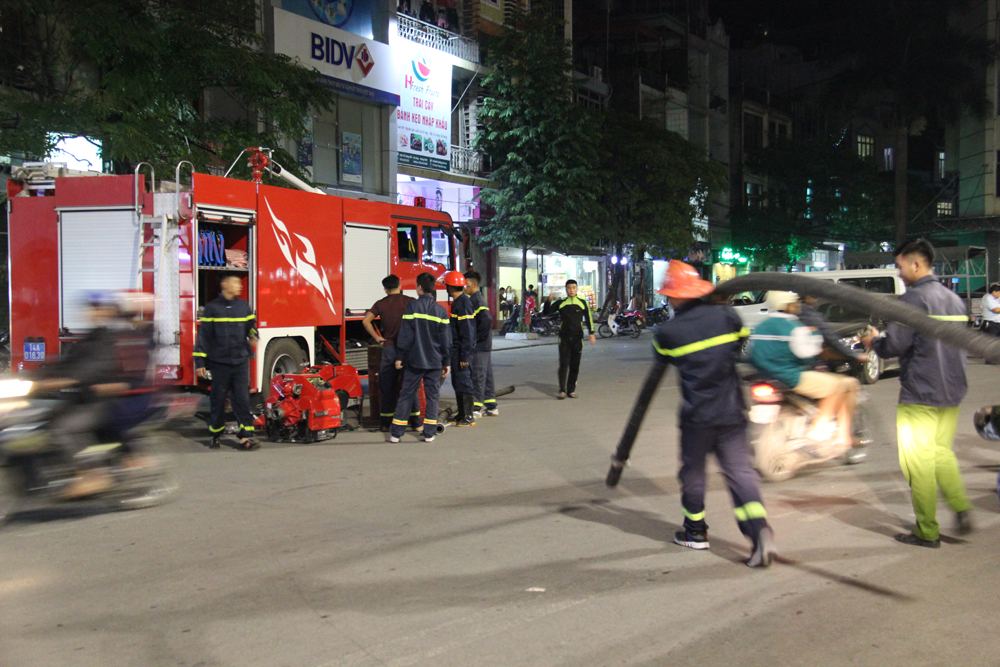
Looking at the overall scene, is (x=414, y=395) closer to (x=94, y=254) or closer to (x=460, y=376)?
(x=460, y=376)

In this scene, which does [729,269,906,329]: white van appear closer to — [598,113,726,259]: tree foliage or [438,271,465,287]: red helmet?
[438,271,465,287]: red helmet

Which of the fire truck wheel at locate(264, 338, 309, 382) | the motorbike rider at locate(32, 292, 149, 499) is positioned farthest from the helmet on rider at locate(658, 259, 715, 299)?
the fire truck wheel at locate(264, 338, 309, 382)

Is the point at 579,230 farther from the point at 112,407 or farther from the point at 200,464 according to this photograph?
the point at 112,407

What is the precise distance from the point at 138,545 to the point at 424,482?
2.62 m

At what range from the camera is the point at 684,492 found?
5.31 meters

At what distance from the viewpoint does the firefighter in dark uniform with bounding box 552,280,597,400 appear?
13.5 metres

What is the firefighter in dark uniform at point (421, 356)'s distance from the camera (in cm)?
958

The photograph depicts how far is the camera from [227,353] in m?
9.00

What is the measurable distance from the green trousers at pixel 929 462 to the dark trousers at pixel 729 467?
1142mm

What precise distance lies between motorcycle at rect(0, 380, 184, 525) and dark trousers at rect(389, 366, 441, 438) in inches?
130

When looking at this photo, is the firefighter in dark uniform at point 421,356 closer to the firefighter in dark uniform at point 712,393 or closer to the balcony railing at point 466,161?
the firefighter in dark uniform at point 712,393

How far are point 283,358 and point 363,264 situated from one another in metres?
2.40

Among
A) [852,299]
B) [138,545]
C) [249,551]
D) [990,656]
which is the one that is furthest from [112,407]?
[990,656]

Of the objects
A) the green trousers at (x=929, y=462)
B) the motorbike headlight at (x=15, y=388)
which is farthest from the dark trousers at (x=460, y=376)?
the green trousers at (x=929, y=462)
